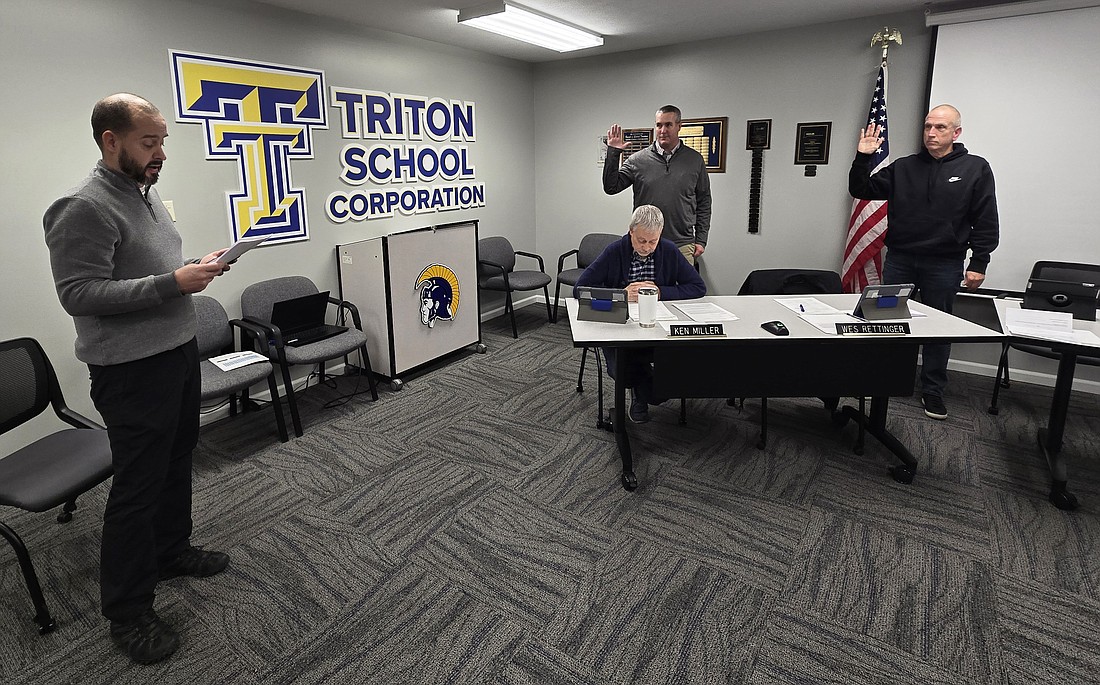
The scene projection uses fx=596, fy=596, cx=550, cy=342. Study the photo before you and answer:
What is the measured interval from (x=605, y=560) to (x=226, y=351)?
254 cm

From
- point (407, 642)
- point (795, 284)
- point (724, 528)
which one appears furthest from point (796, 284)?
point (407, 642)

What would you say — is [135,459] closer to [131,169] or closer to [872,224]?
[131,169]

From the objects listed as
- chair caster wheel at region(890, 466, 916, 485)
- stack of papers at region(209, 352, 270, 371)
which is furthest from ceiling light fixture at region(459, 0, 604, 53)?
chair caster wheel at region(890, 466, 916, 485)

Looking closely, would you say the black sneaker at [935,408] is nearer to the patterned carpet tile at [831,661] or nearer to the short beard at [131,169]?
the patterned carpet tile at [831,661]

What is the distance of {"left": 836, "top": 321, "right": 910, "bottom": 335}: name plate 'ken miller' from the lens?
2.50 meters

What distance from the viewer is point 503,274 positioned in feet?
16.3

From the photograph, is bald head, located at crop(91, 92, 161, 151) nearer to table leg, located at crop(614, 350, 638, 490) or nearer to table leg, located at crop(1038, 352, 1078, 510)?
table leg, located at crop(614, 350, 638, 490)

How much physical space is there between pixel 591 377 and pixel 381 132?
2.34 meters


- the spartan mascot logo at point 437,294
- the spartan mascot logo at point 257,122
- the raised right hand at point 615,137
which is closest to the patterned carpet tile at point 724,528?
the raised right hand at point 615,137

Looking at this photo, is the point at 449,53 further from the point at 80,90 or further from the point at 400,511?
the point at 400,511

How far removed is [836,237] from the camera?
4.53 meters

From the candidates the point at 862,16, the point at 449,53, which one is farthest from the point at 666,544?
the point at 449,53

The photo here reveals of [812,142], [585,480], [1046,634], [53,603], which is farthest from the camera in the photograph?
[812,142]

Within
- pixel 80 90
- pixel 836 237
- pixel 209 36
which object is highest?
pixel 209 36
